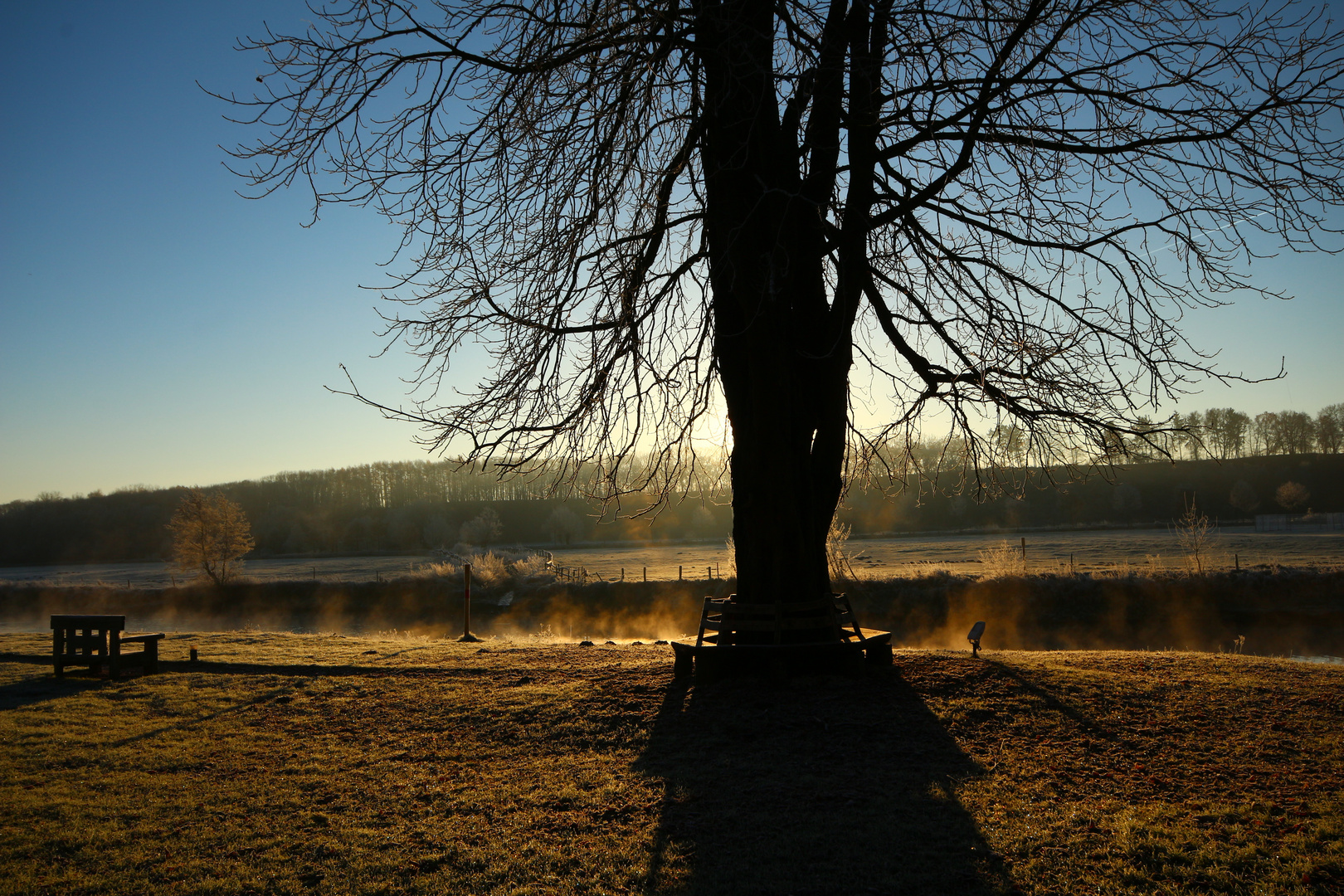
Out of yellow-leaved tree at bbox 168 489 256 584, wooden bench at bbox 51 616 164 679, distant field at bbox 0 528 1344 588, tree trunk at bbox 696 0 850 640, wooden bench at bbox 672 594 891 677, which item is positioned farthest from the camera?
yellow-leaved tree at bbox 168 489 256 584

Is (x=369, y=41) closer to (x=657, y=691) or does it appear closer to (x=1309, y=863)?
(x=657, y=691)

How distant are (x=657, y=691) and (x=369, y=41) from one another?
6.25 m

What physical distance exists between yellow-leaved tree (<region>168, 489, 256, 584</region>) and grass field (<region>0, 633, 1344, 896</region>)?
37430 millimetres

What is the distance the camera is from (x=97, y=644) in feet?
31.2

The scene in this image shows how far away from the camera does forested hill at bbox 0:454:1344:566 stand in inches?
2948

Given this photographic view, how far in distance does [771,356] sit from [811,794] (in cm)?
398

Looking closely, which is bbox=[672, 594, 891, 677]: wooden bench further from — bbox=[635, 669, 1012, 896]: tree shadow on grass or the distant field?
the distant field

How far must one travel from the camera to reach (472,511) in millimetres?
101500

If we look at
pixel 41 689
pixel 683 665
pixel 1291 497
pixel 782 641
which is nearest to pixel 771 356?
pixel 782 641

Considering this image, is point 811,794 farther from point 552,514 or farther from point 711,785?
point 552,514

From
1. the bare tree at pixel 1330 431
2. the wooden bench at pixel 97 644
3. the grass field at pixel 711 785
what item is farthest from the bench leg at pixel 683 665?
the bare tree at pixel 1330 431

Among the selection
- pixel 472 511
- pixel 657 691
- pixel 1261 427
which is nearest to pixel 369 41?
pixel 657 691

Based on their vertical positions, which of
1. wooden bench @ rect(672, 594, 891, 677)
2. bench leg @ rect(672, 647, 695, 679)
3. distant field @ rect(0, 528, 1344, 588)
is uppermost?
wooden bench @ rect(672, 594, 891, 677)

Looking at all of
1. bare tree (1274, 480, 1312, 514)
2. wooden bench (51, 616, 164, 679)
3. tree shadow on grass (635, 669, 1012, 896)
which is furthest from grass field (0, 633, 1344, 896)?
bare tree (1274, 480, 1312, 514)
